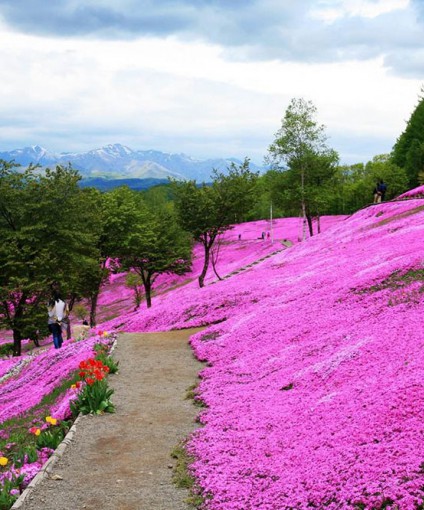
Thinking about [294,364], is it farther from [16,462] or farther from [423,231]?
[423,231]

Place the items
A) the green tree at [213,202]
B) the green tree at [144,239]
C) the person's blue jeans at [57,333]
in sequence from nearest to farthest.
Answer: the person's blue jeans at [57,333], the green tree at [213,202], the green tree at [144,239]

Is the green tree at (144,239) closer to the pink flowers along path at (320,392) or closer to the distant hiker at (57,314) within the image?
the distant hiker at (57,314)

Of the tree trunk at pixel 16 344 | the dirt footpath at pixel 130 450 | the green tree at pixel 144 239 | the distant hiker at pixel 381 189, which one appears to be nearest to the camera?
the dirt footpath at pixel 130 450

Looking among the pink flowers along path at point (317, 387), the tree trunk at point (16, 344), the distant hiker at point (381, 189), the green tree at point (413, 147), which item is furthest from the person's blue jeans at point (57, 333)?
the green tree at point (413, 147)

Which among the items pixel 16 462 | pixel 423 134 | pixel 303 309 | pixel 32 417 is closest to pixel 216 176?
pixel 303 309

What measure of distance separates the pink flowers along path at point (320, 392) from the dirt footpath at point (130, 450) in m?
0.74

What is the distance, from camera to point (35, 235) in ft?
131

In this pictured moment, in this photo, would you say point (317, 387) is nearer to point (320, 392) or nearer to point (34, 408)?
point (320, 392)

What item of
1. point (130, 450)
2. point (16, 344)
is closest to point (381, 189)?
point (16, 344)

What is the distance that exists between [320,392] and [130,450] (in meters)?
4.89

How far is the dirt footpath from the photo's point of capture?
9.43 meters

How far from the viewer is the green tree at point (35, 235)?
3875 cm

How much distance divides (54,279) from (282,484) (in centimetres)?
3552

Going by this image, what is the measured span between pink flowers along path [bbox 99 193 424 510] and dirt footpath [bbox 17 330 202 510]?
2.43ft
